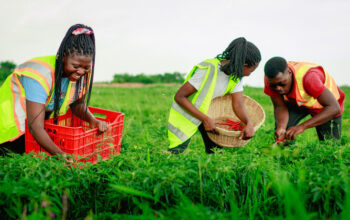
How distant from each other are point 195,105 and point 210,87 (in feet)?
0.87

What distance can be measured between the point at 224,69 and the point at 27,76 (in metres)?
1.92

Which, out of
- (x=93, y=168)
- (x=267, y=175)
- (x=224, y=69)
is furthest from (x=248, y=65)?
(x=93, y=168)

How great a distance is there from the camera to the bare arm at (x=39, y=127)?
274cm

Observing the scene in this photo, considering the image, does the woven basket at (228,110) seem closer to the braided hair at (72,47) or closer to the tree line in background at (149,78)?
the braided hair at (72,47)

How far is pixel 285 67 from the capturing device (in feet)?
11.5

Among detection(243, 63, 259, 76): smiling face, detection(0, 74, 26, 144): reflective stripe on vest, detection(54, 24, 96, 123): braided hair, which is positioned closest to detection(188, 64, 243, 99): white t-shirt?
detection(243, 63, 259, 76): smiling face

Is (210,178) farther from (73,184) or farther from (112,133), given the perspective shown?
(112,133)

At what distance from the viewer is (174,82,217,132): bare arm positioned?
A: 3439 mm

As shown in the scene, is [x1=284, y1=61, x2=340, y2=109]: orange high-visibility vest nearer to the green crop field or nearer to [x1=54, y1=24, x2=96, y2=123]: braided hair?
the green crop field

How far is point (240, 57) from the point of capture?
3.34 m

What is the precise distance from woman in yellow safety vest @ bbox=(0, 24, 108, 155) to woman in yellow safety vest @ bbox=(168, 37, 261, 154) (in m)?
0.88

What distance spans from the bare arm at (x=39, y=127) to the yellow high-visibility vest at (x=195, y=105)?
4.38ft

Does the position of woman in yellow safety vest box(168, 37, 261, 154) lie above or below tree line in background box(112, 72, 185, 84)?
above

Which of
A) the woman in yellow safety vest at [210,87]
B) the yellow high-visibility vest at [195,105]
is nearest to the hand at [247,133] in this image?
the woman in yellow safety vest at [210,87]
